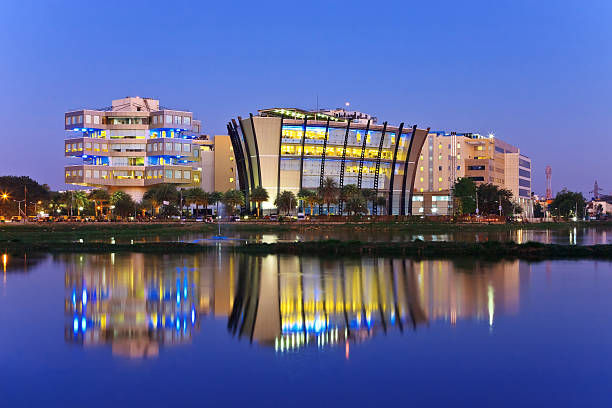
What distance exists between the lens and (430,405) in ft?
56.5

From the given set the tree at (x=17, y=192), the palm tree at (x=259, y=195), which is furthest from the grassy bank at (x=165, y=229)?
the tree at (x=17, y=192)

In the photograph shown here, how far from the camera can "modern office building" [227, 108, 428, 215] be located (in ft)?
513

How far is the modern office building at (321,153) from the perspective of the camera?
156375 millimetres

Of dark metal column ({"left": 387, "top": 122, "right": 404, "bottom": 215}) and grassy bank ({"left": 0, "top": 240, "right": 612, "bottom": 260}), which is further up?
dark metal column ({"left": 387, "top": 122, "right": 404, "bottom": 215})

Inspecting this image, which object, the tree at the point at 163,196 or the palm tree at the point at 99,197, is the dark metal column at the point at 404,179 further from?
the palm tree at the point at 99,197

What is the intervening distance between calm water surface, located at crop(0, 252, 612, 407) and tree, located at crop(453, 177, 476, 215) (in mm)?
Answer: 121741

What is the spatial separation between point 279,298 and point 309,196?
11477cm

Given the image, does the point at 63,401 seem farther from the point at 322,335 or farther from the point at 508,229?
the point at 508,229

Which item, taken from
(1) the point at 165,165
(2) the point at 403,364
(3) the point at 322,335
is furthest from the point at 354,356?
(1) the point at 165,165

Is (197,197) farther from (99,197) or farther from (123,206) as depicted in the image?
(99,197)

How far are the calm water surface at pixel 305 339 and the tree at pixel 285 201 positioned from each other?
104 metres

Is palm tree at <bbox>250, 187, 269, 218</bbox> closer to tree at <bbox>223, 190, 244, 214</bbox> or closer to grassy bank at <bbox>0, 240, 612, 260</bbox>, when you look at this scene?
tree at <bbox>223, 190, 244, 214</bbox>

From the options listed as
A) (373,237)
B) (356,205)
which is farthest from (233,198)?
(373,237)

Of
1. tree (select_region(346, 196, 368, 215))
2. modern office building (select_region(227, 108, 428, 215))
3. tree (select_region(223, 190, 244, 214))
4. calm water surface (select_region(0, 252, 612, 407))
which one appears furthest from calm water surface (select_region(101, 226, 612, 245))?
modern office building (select_region(227, 108, 428, 215))
